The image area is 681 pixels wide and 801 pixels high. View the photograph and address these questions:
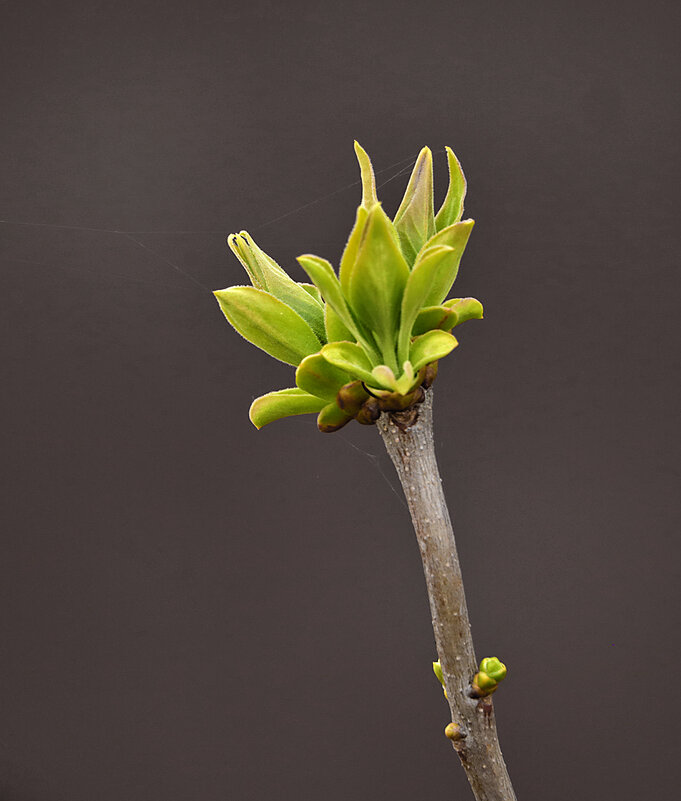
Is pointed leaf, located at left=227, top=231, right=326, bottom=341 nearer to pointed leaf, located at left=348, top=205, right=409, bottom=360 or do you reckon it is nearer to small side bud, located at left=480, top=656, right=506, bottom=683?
pointed leaf, located at left=348, top=205, right=409, bottom=360

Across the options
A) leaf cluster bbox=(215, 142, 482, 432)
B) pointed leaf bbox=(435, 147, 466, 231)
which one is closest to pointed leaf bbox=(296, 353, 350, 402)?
leaf cluster bbox=(215, 142, 482, 432)

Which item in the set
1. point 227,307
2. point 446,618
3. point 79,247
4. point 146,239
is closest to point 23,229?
point 79,247

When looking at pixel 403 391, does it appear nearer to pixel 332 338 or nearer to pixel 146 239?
pixel 332 338

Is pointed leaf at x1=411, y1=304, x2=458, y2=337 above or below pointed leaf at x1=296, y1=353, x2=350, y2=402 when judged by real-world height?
above

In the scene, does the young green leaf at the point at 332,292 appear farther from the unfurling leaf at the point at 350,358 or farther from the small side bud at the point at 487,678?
the small side bud at the point at 487,678

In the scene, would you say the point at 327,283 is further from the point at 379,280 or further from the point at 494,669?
the point at 494,669

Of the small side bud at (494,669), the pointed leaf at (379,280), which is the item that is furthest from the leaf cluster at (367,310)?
the small side bud at (494,669)

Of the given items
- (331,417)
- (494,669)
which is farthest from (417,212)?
(494,669)
